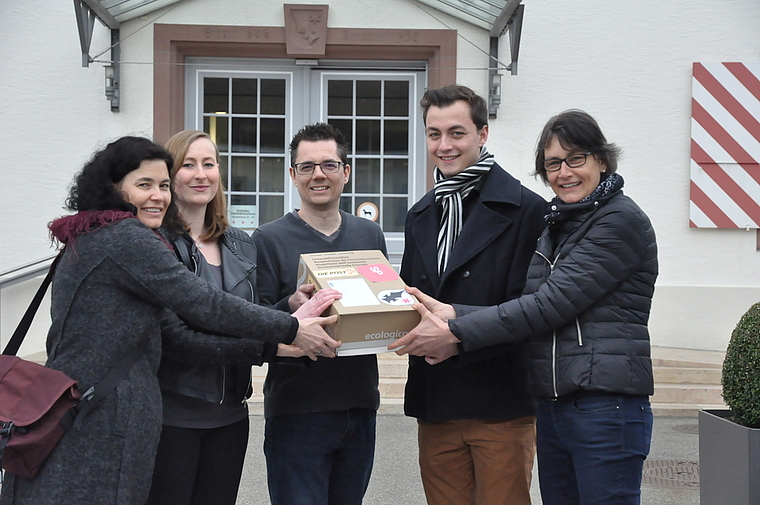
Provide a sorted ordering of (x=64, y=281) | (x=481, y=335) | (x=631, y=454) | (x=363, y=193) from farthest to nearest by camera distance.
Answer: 1. (x=363, y=193)
2. (x=481, y=335)
3. (x=631, y=454)
4. (x=64, y=281)

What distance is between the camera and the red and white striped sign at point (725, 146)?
8.02m

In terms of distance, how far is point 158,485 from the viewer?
253cm

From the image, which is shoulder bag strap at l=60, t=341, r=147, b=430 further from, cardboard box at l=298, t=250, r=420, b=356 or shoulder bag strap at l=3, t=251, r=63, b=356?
cardboard box at l=298, t=250, r=420, b=356

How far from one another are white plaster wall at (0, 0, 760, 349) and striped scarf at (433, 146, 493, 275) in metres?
5.29

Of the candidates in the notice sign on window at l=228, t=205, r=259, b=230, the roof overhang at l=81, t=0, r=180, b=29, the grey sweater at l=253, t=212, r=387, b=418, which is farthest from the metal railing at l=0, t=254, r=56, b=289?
the grey sweater at l=253, t=212, r=387, b=418

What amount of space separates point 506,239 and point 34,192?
6.73m

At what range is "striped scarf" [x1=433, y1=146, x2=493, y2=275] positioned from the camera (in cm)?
291

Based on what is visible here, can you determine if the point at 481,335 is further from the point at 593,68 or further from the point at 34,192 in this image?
the point at 34,192

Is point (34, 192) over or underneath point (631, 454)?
over

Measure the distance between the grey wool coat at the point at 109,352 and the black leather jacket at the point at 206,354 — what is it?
24 cm

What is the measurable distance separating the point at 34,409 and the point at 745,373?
8.12 ft

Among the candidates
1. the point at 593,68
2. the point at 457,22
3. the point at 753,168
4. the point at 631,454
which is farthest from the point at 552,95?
the point at 631,454

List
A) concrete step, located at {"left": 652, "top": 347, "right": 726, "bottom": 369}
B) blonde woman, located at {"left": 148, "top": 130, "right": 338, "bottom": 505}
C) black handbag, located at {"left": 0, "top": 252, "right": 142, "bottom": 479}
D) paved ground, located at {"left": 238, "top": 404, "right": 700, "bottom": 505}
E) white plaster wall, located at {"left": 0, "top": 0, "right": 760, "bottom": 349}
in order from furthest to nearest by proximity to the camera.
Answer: white plaster wall, located at {"left": 0, "top": 0, "right": 760, "bottom": 349}, concrete step, located at {"left": 652, "top": 347, "right": 726, "bottom": 369}, paved ground, located at {"left": 238, "top": 404, "right": 700, "bottom": 505}, blonde woman, located at {"left": 148, "top": 130, "right": 338, "bottom": 505}, black handbag, located at {"left": 0, "top": 252, "right": 142, "bottom": 479}

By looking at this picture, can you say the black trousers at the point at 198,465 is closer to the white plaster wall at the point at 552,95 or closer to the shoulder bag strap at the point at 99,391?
the shoulder bag strap at the point at 99,391
